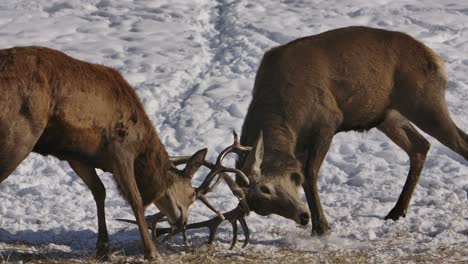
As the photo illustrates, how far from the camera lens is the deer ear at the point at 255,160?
424 inches

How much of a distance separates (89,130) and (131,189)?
769mm

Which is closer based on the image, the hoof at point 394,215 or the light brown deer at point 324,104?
the light brown deer at point 324,104

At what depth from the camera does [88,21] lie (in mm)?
20766

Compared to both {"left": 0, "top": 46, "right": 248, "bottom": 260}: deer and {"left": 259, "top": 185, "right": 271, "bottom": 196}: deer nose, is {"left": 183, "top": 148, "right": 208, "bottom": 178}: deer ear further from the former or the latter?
{"left": 259, "top": 185, "right": 271, "bottom": 196}: deer nose

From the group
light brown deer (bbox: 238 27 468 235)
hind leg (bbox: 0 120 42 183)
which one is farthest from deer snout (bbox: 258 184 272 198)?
hind leg (bbox: 0 120 42 183)

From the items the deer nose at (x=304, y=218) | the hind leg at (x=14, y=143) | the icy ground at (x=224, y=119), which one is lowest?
the icy ground at (x=224, y=119)

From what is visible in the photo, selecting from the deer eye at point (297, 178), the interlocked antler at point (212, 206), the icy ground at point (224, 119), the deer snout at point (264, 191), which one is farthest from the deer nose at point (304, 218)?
the interlocked antler at point (212, 206)

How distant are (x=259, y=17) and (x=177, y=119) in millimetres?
5718

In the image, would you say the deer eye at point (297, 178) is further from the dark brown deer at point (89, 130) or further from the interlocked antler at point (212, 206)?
the dark brown deer at point (89, 130)

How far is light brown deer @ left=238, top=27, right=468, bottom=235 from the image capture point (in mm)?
10953

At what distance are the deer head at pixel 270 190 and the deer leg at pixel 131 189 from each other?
1478mm

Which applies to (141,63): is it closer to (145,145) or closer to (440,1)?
(440,1)

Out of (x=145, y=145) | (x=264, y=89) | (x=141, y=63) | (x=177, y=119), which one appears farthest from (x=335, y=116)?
(x=141, y=63)

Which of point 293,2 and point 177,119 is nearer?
point 177,119
